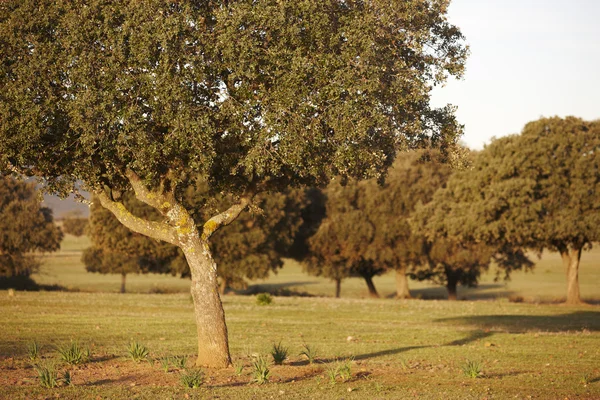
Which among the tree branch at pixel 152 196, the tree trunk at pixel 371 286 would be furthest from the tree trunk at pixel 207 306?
the tree trunk at pixel 371 286

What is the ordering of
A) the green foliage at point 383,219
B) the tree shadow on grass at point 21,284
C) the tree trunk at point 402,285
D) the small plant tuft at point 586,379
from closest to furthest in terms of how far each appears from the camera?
the small plant tuft at point 586,379 < the green foliage at point 383,219 < the tree trunk at point 402,285 < the tree shadow on grass at point 21,284

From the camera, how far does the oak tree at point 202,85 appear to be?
14.6 metres

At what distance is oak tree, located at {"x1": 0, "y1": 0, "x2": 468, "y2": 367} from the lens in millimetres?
14586

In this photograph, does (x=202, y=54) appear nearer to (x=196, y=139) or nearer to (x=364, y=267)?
(x=196, y=139)

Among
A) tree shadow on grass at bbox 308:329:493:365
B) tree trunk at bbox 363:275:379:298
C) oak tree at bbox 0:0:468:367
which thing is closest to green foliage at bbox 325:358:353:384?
tree shadow on grass at bbox 308:329:493:365

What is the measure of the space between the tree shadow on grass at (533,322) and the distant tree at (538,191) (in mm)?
6271

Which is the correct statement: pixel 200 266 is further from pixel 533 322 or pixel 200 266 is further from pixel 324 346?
pixel 533 322

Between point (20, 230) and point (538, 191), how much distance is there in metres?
37.9

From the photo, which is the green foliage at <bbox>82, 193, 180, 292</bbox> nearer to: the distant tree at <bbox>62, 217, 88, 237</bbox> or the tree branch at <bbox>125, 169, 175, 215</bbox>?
the tree branch at <bbox>125, 169, 175, 215</bbox>

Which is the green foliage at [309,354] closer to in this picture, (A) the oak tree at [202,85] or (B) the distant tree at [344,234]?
(A) the oak tree at [202,85]

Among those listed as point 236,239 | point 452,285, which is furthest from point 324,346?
point 452,285

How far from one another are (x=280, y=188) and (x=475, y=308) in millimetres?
26503

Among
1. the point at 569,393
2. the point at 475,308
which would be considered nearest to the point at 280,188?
the point at 569,393

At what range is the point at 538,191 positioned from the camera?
143ft
